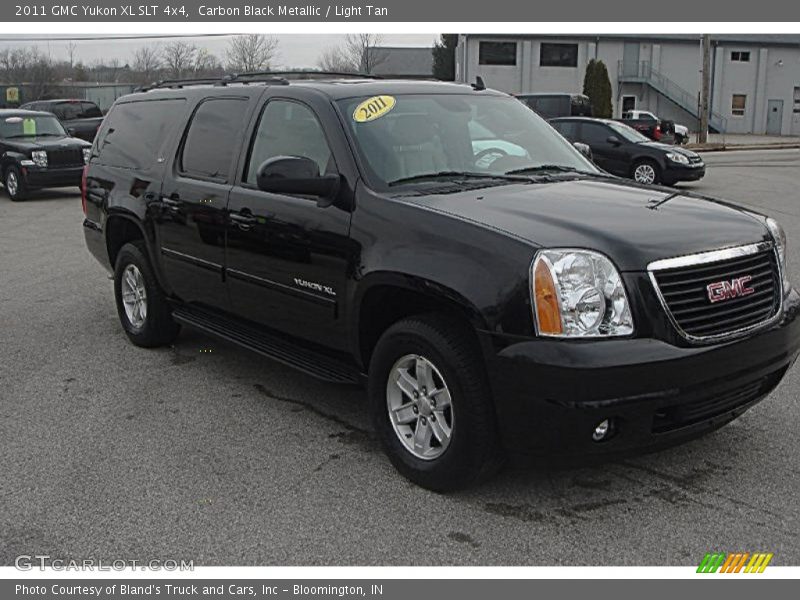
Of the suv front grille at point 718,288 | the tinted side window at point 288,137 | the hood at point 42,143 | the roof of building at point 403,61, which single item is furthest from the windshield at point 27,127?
the roof of building at point 403,61

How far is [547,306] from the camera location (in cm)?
345

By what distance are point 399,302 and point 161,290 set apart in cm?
263

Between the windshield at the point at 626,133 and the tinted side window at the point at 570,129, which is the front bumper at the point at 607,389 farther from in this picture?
the tinted side window at the point at 570,129

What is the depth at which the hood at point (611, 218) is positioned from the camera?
359cm

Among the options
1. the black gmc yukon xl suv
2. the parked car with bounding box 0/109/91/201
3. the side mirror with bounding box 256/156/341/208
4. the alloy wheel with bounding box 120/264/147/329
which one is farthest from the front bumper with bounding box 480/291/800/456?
the parked car with bounding box 0/109/91/201

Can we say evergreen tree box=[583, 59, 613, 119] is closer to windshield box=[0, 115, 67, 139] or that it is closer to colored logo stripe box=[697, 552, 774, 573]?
windshield box=[0, 115, 67, 139]

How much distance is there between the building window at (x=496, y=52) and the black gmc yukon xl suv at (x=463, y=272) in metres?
47.9

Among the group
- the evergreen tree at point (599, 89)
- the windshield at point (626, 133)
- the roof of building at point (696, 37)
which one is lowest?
the windshield at point (626, 133)

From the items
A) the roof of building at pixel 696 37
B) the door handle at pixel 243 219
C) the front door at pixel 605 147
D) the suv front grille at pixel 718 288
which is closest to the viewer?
the suv front grille at pixel 718 288

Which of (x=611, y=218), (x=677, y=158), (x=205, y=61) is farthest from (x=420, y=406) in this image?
(x=205, y=61)

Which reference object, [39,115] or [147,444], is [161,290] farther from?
[39,115]

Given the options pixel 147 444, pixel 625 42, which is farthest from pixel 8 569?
pixel 625 42

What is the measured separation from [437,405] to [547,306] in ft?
2.56

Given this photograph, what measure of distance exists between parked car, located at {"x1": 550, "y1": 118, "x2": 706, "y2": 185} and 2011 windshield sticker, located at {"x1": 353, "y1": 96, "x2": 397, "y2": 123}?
13.3 meters
